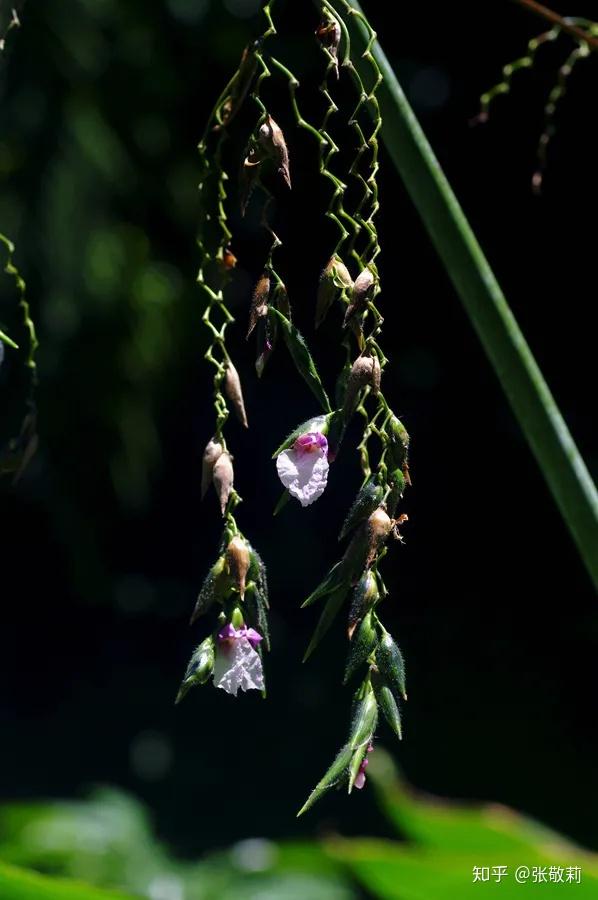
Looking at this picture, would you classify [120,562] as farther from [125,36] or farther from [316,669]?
[125,36]

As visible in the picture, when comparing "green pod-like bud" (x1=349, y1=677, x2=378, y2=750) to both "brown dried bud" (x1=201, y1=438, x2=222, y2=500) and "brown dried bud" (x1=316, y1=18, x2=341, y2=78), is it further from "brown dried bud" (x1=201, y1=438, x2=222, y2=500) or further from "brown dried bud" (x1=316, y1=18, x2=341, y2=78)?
"brown dried bud" (x1=316, y1=18, x2=341, y2=78)

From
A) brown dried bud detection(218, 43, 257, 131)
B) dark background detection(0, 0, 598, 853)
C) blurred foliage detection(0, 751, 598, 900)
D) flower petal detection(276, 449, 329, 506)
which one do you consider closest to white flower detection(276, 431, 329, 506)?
flower petal detection(276, 449, 329, 506)

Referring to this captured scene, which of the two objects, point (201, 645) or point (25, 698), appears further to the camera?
point (25, 698)

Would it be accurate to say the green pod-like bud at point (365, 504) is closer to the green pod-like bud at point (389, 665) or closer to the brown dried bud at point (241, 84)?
the green pod-like bud at point (389, 665)

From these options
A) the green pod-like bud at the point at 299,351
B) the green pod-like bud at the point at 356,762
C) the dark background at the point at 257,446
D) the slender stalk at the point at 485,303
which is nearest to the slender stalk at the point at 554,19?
the slender stalk at the point at 485,303

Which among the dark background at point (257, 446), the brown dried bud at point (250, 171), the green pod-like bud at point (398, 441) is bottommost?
the green pod-like bud at point (398, 441)

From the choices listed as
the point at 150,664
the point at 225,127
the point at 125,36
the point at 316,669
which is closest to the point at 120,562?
the point at 150,664
